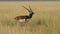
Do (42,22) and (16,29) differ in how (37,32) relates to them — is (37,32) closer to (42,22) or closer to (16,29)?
(16,29)

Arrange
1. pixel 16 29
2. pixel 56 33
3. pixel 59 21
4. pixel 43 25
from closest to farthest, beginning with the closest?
pixel 56 33 < pixel 16 29 < pixel 43 25 < pixel 59 21

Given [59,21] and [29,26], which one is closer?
[29,26]

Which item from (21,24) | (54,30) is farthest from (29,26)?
(54,30)

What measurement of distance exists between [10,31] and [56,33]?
1179 millimetres

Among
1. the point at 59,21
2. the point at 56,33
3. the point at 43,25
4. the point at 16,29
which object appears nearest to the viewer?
the point at 56,33

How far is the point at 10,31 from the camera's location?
623 centimetres

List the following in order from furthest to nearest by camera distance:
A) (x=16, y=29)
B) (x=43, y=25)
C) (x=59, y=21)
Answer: (x=59, y=21) < (x=43, y=25) < (x=16, y=29)

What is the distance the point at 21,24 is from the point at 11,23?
0.37 meters

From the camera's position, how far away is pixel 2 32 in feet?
20.3

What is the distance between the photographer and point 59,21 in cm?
744

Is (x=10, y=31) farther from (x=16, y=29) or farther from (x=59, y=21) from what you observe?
(x=59, y=21)

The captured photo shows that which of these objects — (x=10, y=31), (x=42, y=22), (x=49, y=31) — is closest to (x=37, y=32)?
(x=49, y=31)

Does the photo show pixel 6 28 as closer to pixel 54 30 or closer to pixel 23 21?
pixel 23 21

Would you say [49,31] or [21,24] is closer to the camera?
[49,31]
